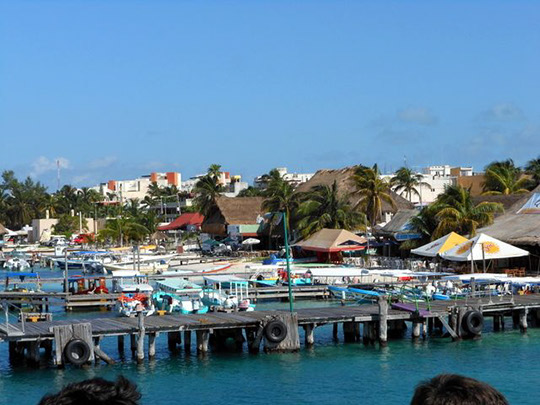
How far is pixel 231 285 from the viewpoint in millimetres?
52000

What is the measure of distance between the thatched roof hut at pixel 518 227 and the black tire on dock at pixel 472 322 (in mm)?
18044

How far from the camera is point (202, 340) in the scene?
1359 inches

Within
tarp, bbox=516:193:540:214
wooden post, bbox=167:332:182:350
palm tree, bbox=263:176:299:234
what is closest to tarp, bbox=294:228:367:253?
tarp, bbox=516:193:540:214

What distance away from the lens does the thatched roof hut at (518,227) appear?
5494 cm

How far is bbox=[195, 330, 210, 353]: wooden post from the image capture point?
3441 centimetres

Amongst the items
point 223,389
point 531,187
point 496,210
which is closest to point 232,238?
point 531,187

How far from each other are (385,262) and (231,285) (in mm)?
18654

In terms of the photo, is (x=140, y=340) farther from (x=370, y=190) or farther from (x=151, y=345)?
(x=370, y=190)

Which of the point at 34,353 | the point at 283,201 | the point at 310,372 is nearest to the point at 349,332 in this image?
the point at 310,372

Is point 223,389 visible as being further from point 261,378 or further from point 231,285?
point 231,285

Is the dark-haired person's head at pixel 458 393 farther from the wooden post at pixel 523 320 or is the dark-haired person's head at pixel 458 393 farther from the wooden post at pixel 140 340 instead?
the wooden post at pixel 523 320

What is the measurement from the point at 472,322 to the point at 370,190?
43.6 metres

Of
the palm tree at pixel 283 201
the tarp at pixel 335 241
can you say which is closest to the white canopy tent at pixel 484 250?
the tarp at pixel 335 241

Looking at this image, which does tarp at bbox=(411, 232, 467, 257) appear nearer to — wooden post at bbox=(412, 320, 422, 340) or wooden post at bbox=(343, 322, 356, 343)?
wooden post at bbox=(412, 320, 422, 340)
